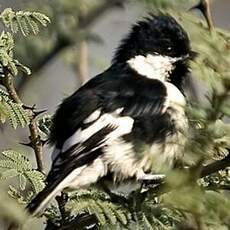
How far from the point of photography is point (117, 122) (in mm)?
3479

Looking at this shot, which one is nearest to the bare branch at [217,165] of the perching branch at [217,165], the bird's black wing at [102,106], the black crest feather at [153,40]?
the perching branch at [217,165]

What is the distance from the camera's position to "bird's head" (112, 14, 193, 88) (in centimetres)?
392

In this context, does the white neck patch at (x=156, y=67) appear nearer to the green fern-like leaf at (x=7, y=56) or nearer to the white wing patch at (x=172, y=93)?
the white wing patch at (x=172, y=93)

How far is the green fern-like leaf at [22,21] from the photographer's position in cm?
299

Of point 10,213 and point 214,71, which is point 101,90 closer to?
point 10,213

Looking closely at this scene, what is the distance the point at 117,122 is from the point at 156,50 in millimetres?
731

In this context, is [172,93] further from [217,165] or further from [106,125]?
[217,165]

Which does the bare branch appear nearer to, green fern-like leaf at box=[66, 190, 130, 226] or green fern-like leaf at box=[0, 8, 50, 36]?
green fern-like leaf at box=[66, 190, 130, 226]

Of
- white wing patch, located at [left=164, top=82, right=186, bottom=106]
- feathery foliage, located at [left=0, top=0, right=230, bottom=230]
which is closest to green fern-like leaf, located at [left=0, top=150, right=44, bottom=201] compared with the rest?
feathery foliage, located at [left=0, top=0, right=230, bottom=230]

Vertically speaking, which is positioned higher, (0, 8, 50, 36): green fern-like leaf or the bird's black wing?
(0, 8, 50, 36): green fern-like leaf

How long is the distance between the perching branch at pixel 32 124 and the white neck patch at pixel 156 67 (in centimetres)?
96

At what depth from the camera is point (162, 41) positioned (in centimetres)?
404

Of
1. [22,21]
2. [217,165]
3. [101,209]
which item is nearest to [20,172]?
[101,209]

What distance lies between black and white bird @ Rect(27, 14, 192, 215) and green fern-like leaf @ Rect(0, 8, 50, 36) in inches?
21.4
